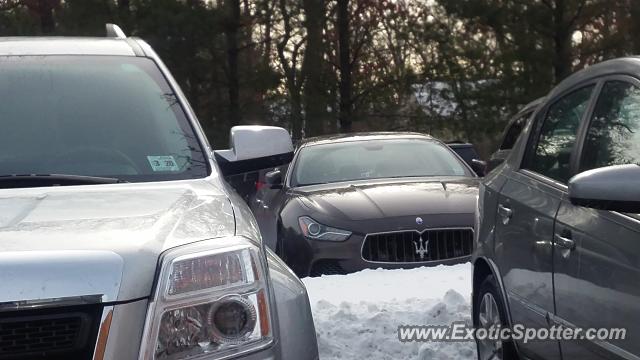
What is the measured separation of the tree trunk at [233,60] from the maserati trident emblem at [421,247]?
51.4 feet

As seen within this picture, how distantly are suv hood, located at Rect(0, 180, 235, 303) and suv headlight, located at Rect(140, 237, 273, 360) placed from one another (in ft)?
0.21

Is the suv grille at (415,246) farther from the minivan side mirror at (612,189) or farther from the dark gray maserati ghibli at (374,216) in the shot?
the minivan side mirror at (612,189)

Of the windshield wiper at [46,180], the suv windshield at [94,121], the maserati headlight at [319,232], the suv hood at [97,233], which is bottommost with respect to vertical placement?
the maserati headlight at [319,232]

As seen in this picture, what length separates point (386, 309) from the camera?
235 inches

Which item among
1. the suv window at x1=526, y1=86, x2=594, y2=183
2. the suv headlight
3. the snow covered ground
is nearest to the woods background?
the snow covered ground

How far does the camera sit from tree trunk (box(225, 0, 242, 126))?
23.2m

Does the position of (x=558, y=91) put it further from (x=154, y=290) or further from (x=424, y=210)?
(x=424, y=210)

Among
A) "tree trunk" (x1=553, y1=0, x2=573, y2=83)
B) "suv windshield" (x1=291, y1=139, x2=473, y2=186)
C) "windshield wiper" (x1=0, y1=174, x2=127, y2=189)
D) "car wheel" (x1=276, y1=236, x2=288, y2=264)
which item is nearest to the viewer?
"windshield wiper" (x1=0, y1=174, x2=127, y2=189)

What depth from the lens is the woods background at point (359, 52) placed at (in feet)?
70.1

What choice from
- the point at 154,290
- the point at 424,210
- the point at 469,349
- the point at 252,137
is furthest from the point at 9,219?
the point at 424,210

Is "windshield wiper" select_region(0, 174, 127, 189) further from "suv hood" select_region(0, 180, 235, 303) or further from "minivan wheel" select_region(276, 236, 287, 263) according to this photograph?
"minivan wheel" select_region(276, 236, 287, 263)

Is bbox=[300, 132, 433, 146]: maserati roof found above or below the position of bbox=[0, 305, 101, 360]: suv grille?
below

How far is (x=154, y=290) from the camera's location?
2684 mm

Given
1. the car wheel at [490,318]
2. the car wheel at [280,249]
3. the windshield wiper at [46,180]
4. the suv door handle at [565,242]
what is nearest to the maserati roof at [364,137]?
the car wheel at [280,249]
